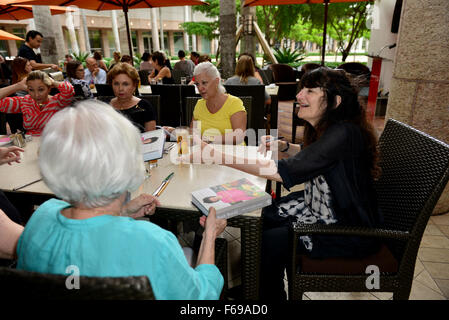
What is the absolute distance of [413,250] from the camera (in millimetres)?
1325

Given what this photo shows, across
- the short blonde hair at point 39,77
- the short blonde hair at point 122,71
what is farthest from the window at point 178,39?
the short blonde hair at point 39,77

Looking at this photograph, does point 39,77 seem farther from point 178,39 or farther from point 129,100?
point 178,39

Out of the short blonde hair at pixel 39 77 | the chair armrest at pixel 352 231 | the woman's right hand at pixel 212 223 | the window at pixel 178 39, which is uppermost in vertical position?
the window at pixel 178 39

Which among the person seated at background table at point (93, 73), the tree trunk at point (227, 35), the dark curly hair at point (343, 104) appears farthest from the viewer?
the tree trunk at point (227, 35)

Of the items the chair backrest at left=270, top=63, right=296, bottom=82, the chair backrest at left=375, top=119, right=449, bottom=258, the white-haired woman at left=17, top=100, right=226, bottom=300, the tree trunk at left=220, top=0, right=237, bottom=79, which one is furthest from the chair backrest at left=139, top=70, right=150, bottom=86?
the white-haired woman at left=17, top=100, right=226, bottom=300

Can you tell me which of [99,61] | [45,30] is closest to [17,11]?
[45,30]

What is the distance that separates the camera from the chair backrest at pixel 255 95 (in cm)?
388

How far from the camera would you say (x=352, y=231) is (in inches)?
51.1

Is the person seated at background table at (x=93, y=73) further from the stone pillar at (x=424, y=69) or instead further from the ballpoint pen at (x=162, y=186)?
the stone pillar at (x=424, y=69)

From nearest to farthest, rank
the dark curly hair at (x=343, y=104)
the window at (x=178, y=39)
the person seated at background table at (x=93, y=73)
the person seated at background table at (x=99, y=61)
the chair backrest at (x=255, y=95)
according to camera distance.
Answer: the dark curly hair at (x=343, y=104) < the chair backrest at (x=255, y=95) < the person seated at background table at (x=93, y=73) < the person seated at background table at (x=99, y=61) < the window at (x=178, y=39)

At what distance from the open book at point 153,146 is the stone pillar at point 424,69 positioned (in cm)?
225
